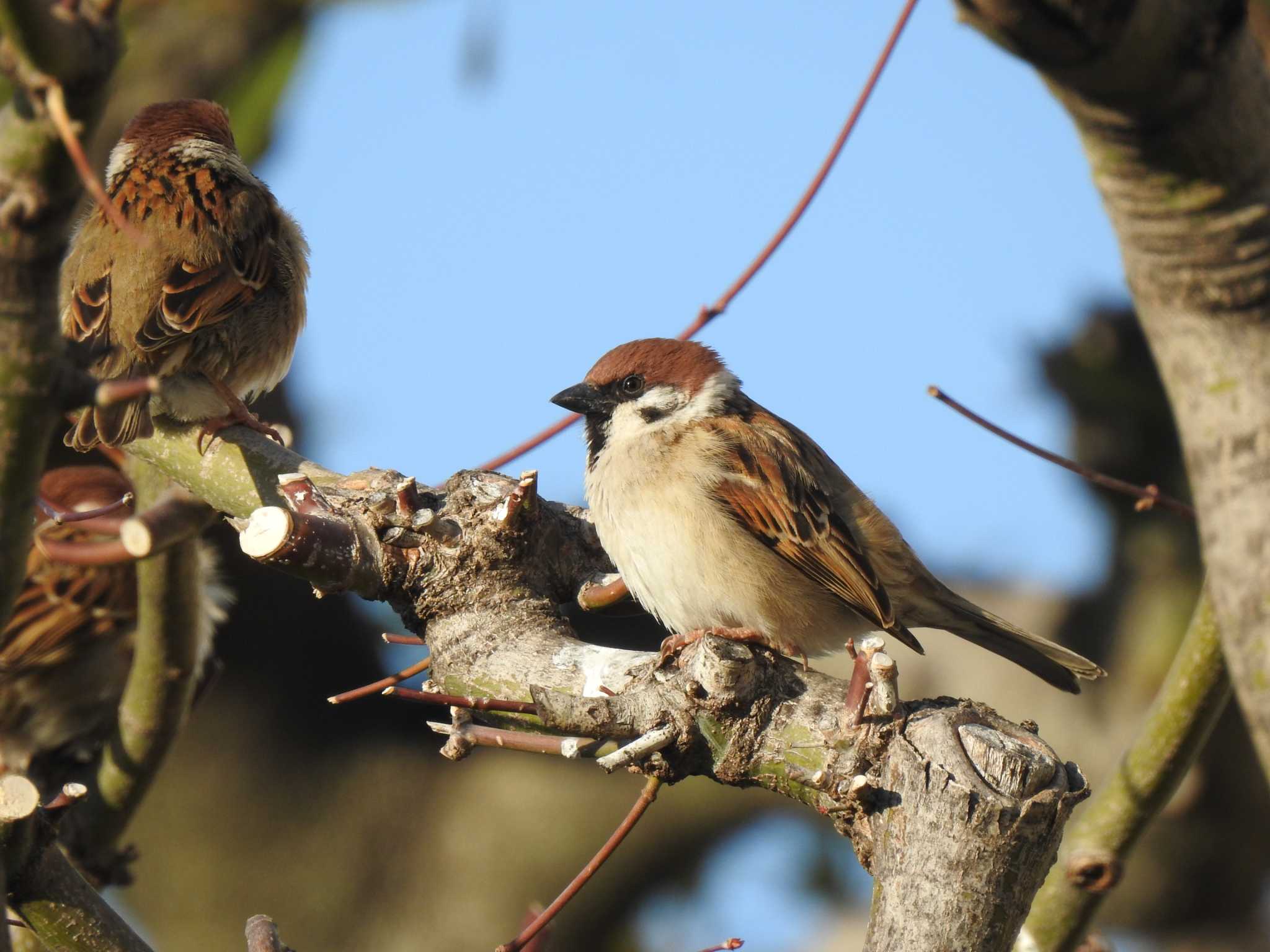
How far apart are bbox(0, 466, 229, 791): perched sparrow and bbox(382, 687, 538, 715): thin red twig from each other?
5.87 ft

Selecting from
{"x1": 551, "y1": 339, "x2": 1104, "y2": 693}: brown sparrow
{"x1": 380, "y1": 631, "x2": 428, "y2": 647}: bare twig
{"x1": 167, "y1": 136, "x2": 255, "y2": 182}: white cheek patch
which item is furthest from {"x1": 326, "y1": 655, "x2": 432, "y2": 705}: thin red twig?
{"x1": 167, "y1": 136, "x2": 255, "y2": 182}: white cheek patch

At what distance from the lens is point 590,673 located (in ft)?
6.76

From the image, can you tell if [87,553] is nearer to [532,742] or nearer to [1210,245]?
[532,742]

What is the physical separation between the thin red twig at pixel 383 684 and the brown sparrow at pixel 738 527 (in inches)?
19.5

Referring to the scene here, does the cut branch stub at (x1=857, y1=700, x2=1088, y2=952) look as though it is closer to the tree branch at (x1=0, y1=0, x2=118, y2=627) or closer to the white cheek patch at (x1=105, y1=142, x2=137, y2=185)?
the tree branch at (x1=0, y1=0, x2=118, y2=627)

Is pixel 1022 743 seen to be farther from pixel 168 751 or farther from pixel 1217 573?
pixel 168 751

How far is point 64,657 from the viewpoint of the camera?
3.70 metres

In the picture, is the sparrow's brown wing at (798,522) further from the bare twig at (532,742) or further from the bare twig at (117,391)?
the bare twig at (117,391)

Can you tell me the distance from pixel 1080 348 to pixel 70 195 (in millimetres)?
6276

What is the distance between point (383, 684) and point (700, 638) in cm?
49

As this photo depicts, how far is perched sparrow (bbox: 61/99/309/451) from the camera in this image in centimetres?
315

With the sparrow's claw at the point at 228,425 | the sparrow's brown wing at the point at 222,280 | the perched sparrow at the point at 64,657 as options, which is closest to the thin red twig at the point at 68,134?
the sparrow's claw at the point at 228,425

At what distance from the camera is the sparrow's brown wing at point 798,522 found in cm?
290

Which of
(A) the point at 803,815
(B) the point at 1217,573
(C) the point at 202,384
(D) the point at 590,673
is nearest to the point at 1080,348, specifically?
(A) the point at 803,815
